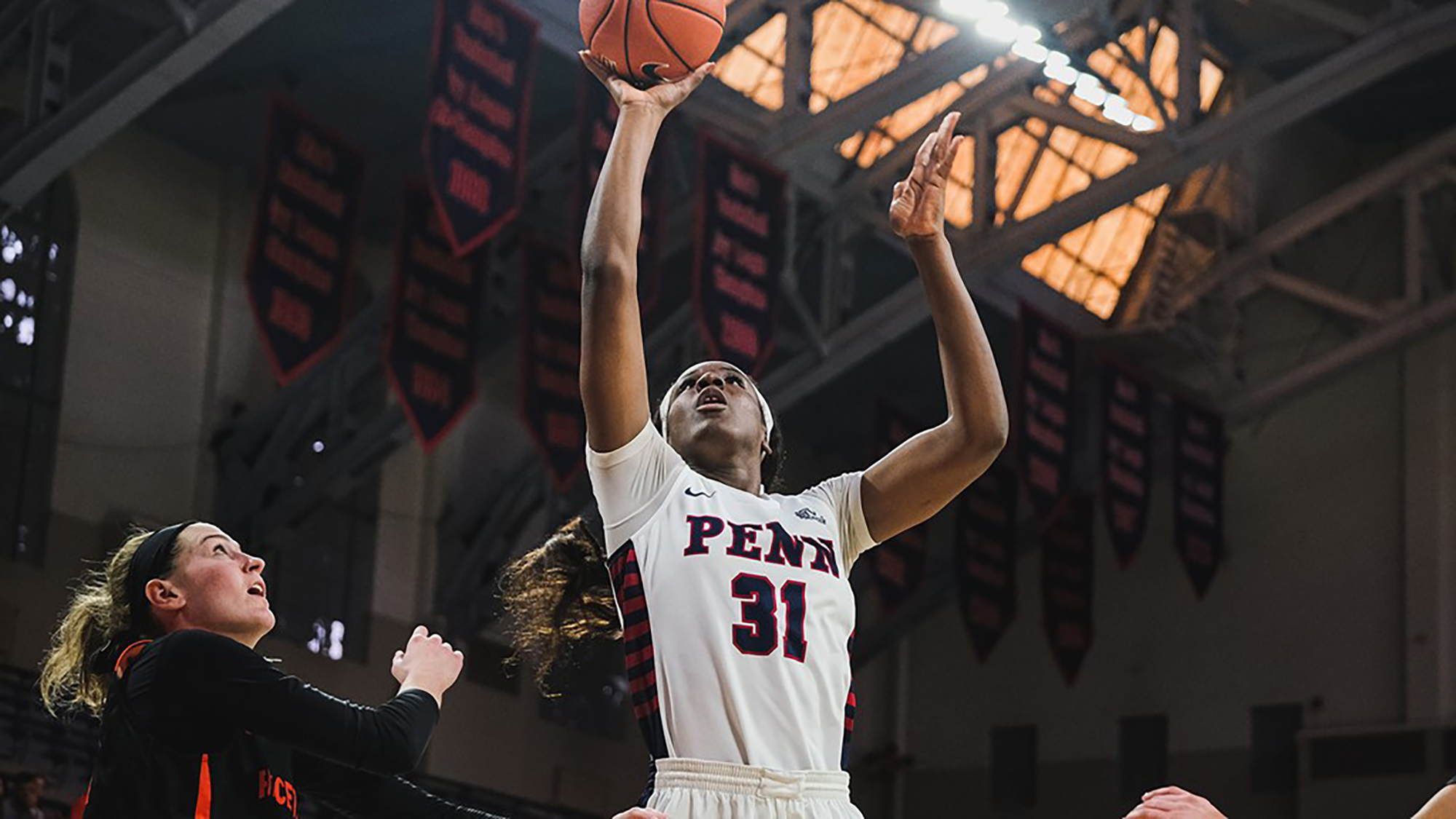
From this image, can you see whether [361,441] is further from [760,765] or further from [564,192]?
[760,765]

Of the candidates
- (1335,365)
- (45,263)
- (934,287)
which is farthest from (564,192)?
(934,287)

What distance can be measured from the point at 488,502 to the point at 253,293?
5808mm

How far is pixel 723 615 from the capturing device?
4.43 m

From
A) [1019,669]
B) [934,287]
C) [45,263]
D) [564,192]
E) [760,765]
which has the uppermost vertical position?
[564,192]

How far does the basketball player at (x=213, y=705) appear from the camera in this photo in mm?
4148

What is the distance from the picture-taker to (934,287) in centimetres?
475

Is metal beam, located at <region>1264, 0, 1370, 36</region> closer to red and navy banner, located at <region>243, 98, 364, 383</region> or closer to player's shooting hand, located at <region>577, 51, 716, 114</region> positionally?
red and navy banner, located at <region>243, 98, 364, 383</region>

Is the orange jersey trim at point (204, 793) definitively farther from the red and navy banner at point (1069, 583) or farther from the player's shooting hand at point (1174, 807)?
the red and navy banner at point (1069, 583)

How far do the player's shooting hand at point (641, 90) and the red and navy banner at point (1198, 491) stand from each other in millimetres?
16759

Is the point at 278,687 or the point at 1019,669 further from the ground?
the point at 1019,669

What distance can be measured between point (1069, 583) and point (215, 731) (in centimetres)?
1782

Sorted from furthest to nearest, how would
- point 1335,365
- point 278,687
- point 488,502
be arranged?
point 1335,365 → point 488,502 → point 278,687

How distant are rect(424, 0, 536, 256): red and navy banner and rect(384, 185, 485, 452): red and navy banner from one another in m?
1.55

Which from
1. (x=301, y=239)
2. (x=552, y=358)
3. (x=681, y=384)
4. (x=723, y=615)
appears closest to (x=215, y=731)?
(x=723, y=615)
